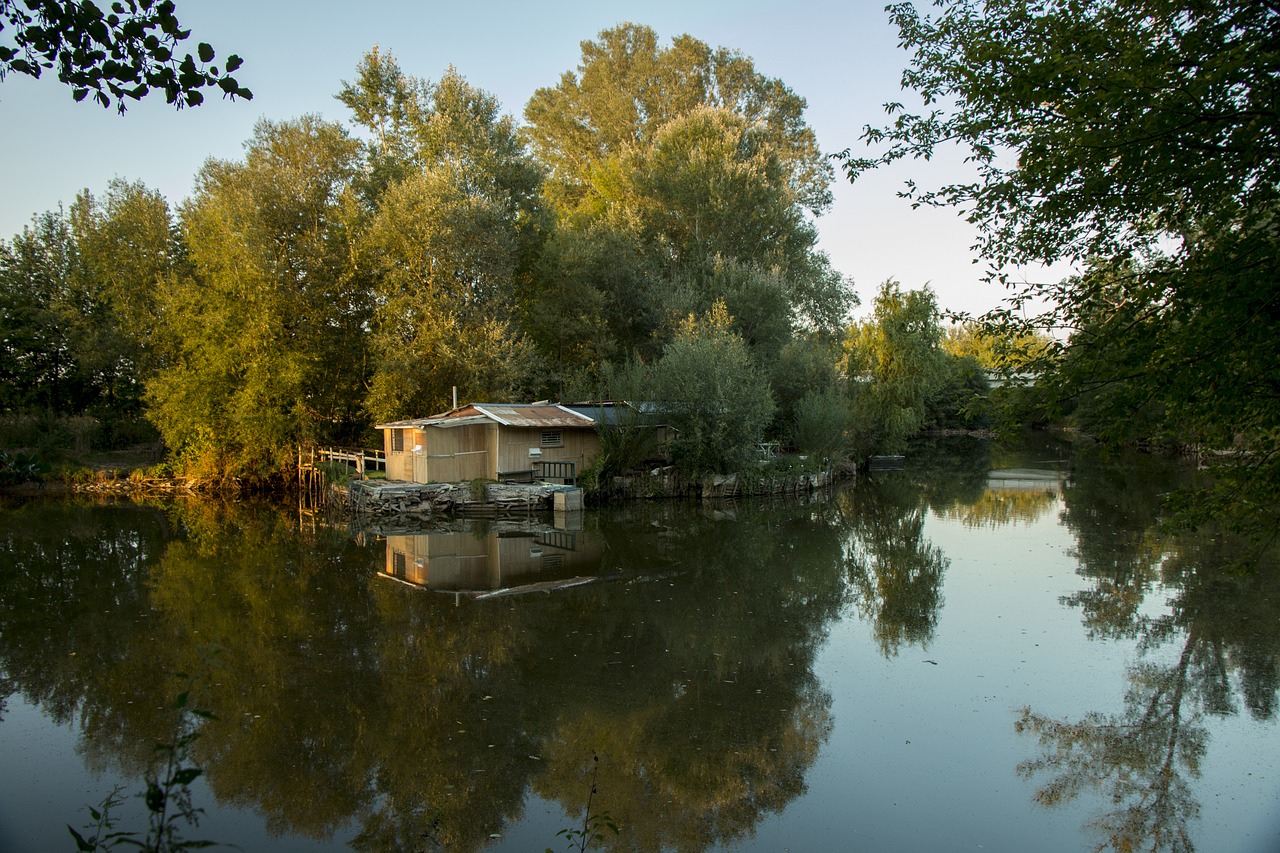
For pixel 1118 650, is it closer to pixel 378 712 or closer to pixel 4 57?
pixel 378 712

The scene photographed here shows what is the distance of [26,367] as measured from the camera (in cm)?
2945

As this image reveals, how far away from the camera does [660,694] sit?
24.5ft

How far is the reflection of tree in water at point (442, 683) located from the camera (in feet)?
18.2

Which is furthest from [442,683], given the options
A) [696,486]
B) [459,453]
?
[696,486]

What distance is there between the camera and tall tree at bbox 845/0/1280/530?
12.8ft

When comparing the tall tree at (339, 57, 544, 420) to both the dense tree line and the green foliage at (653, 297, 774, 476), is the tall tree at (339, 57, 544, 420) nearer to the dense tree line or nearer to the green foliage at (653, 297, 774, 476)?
the dense tree line

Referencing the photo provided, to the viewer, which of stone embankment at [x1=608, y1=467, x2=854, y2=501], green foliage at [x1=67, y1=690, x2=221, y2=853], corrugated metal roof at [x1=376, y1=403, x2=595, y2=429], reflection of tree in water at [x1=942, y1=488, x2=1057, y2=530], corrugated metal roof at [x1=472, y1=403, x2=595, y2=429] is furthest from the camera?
stone embankment at [x1=608, y1=467, x2=854, y2=501]

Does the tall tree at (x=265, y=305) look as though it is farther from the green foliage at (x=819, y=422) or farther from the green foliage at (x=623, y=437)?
the green foliage at (x=819, y=422)

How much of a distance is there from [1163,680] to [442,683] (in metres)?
7.39

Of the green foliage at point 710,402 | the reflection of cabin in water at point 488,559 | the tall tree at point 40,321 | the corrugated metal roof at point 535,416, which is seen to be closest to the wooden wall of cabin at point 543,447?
the corrugated metal roof at point 535,416

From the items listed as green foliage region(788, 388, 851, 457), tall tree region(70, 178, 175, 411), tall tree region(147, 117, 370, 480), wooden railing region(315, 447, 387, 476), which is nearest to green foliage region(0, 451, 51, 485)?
wooden railing region(315, 447, 387, 476)

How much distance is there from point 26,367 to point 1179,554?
37269 mm

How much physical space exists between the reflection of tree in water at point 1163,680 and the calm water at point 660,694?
0.14 ft

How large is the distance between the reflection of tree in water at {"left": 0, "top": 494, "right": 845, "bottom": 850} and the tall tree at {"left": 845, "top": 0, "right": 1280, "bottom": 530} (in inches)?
151
